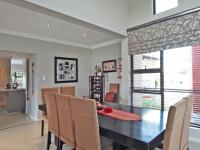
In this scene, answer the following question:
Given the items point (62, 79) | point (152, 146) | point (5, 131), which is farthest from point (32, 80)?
point (152, 146)

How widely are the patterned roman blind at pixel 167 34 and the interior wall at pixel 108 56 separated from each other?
140cm

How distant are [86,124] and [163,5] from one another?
124 inches

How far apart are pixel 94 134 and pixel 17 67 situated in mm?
10994

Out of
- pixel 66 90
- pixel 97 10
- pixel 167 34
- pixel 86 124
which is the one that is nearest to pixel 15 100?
pixel 66 90

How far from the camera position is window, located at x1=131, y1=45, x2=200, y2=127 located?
121 inches

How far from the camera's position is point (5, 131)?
3.85 m

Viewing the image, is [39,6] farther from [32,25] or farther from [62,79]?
[62,79]

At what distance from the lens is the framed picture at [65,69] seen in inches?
208

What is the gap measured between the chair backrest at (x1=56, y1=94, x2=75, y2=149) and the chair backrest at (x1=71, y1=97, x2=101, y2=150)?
11cm

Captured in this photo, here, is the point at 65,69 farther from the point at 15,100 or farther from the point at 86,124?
the point at 86,124

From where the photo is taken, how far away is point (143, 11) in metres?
3.75

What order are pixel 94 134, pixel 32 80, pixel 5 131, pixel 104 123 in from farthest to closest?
1. pixel 32 80
2. pixel 5 131
3. pixel 104 123
4. pixel 94 134

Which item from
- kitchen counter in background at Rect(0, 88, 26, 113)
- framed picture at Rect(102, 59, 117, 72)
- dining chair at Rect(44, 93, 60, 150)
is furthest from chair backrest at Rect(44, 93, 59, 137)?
kitchen counter in background at Rect(0, 88, 26, 113)

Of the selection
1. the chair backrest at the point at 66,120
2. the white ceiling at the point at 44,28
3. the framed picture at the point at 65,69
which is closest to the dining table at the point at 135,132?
the chair backrest at the point at 66,120
